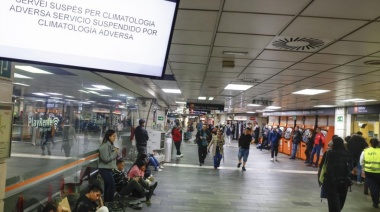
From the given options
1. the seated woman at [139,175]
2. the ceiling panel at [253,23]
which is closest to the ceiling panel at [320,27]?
the ceiling panel at [253,23]

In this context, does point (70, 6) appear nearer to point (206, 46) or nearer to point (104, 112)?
point (206, 46)

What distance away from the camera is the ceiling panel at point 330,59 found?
4.37 meters

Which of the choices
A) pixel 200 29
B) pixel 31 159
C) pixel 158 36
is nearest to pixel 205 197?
pixel 200 29

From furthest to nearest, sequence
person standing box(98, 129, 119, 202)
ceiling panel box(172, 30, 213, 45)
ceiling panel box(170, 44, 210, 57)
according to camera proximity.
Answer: person standing box(98, 129, 119, 202)
ceiling panel box(170, 44, 210, 57)
ceiling panel box(172, 30, 213, 45)

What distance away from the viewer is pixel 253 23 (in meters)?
3.14

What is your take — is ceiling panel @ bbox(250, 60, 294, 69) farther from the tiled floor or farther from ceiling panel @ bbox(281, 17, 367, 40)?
the tiled floor

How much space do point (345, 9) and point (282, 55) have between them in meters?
1.81

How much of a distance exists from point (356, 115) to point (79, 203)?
13020mm

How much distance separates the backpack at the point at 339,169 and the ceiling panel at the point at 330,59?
1429 mm

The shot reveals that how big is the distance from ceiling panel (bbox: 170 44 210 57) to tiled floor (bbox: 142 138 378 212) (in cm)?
303

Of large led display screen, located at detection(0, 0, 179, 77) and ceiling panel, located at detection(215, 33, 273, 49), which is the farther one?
ceiling panel, located at detection(215, 33, 273, 49)

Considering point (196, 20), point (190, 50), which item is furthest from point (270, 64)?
point (196, 20)

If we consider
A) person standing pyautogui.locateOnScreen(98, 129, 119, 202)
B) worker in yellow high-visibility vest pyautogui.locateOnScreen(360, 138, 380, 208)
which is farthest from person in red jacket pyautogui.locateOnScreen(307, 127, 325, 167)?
person standing pyautogui.locateOnScreen(98, 129, 119, 202)

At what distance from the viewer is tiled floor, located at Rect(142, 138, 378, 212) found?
248 inches
